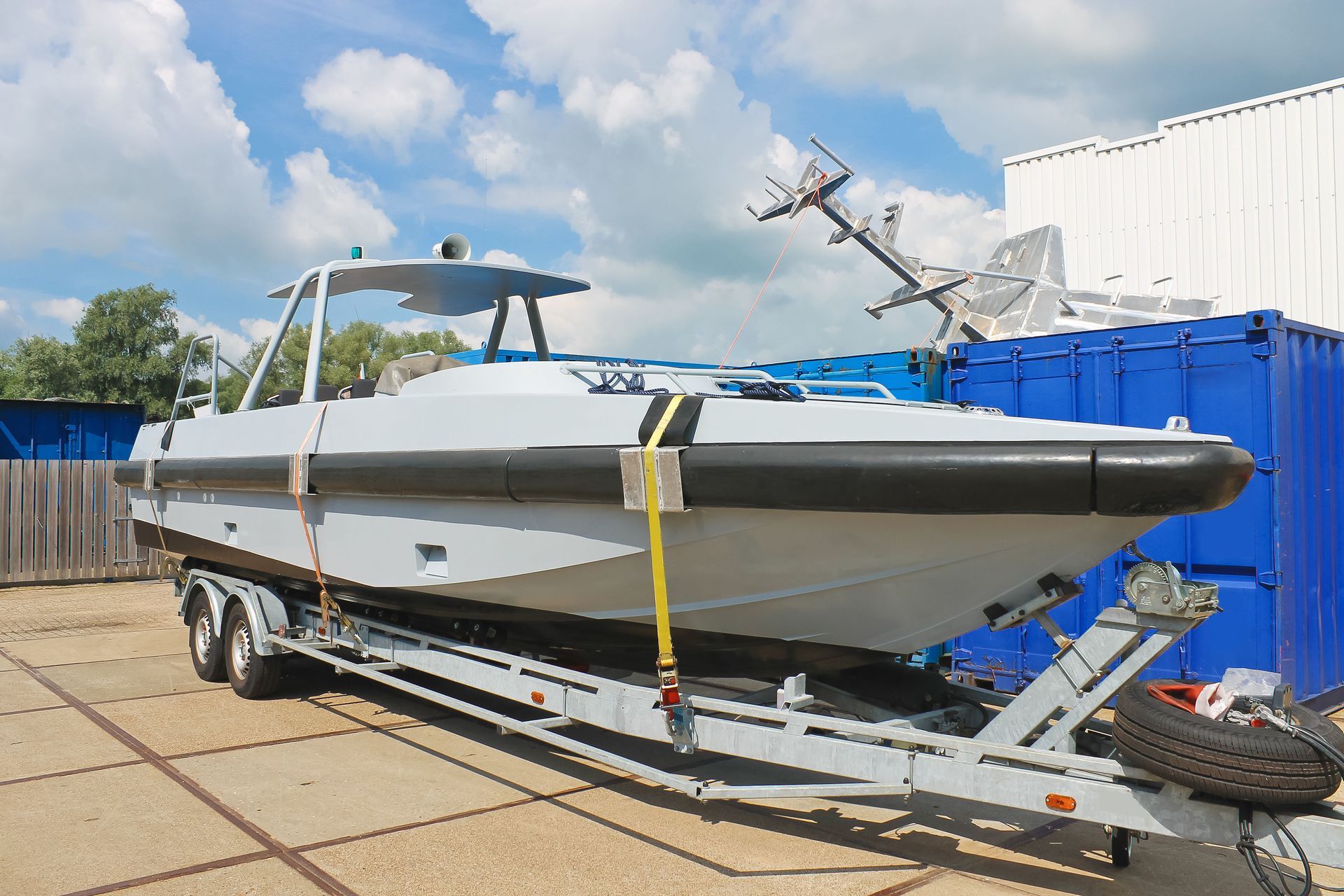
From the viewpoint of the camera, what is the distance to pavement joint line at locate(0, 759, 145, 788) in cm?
444

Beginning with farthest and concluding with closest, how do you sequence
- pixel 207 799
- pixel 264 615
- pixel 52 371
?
1. pixel 52 371
2. pixel 264 615
3. pixel 207 799

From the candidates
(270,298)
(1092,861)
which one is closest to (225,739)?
(270,298)

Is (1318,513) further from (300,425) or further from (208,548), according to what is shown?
(208,548)

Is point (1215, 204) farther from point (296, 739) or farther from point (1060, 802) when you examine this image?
point (296, 739)

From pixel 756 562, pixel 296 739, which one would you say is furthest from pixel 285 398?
pixel 756 562

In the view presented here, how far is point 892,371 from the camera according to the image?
7.05 meters

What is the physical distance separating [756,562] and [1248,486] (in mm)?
3261

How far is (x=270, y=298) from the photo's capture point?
6258 millimetres

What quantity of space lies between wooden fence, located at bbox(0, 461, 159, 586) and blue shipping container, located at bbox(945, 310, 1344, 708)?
37.9ft

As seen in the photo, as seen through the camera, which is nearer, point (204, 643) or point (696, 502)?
point (696, 502)

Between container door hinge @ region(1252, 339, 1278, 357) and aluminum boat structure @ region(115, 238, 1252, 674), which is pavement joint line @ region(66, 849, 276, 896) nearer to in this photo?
aluminum boat structure @ region(115, 238, 1252, 674)

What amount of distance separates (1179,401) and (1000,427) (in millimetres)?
3225

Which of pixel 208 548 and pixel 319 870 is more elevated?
pixel 208 548

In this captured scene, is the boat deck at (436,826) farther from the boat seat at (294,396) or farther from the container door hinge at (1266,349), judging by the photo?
the container door hinge at (1266,349)
